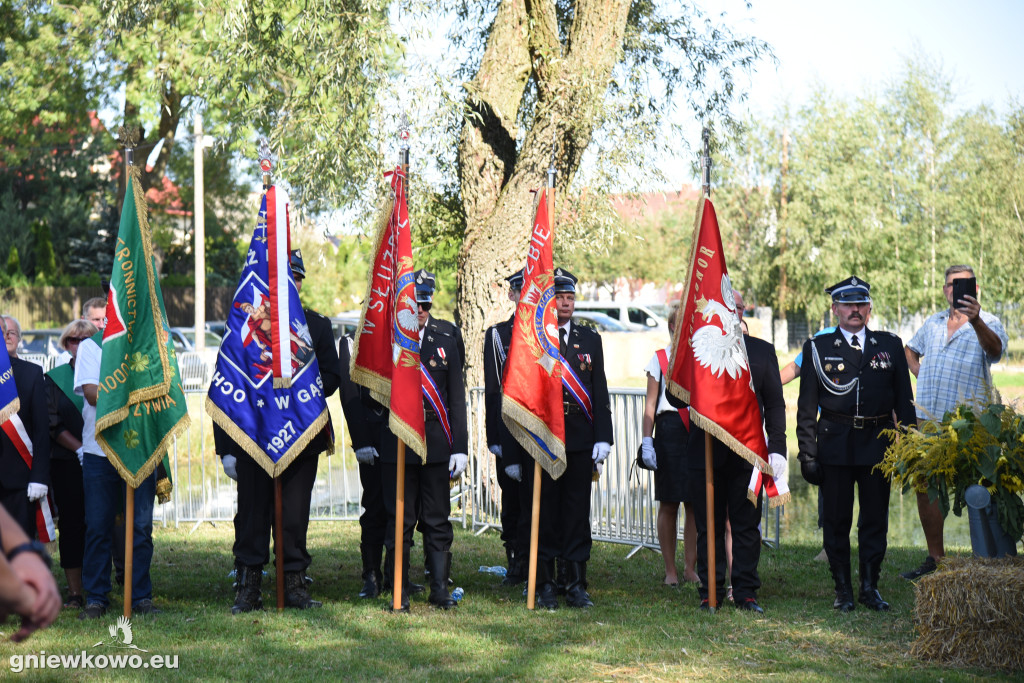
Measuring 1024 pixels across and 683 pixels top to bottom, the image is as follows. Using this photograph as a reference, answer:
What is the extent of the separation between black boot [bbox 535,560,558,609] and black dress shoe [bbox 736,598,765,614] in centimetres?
123

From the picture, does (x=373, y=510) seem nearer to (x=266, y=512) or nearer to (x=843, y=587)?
(x=266, y=512)

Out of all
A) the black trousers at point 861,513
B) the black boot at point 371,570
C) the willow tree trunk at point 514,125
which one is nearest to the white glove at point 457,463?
the black boot at point 371,570

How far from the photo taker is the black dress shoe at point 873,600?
269 inches

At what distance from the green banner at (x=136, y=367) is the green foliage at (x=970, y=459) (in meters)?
4.70

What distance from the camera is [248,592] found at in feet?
22.4

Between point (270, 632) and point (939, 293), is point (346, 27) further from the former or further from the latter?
point (939, 293)

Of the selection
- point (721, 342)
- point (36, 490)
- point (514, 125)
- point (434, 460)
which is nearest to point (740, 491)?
point (721, 342)

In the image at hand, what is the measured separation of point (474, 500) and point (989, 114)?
3028 cm

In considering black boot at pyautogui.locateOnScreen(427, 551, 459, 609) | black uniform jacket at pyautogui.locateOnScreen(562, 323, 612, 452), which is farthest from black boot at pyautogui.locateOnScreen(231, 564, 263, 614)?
black uniform jacket at pyautogui.locateOnScreen(562, 323, 612, 452)

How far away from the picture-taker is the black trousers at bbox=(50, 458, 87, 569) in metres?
7.12

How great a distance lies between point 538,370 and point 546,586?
1.46 metres

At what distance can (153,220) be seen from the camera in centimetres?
3706

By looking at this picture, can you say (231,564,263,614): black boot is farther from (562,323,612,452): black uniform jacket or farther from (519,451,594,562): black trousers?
(562,323,612,452): black uniform jacket

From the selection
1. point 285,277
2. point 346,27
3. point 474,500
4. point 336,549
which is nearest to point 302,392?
point 285,277
